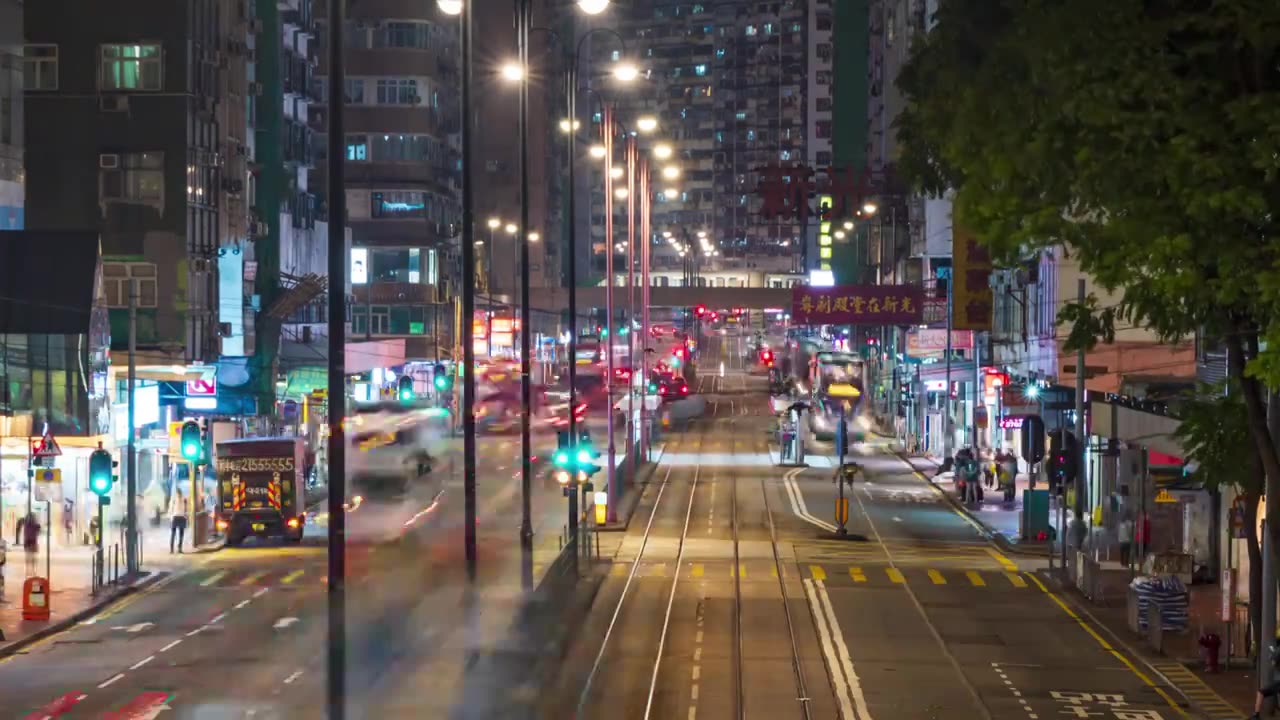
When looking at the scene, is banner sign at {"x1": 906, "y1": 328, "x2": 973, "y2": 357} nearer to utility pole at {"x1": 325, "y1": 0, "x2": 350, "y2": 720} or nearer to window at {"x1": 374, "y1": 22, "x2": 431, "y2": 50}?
window at {"x1": 374, "y1": 22, "x2": 431, "y2": 50}

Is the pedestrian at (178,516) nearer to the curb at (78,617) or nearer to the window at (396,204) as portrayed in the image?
the curb at (78,617)

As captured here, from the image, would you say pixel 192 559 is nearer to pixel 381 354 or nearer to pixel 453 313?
pixel 381 354

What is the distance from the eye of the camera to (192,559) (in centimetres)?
4866

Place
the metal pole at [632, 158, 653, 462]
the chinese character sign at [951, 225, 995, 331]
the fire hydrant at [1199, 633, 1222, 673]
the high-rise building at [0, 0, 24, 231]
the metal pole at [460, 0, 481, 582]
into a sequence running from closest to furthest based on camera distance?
A: the fire hydrant at [1199, 633, 1222, 673] → the metal pole at [460, 0, 481, 582] → the high-rise building at [0, 0, 24, 231] → the chinese character sign at [951, 225, 995, 331] → the metal pole at [632, 158, 653, 462]

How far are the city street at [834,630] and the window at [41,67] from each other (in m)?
24.3

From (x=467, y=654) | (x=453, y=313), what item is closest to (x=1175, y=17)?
(x=467, y=654)

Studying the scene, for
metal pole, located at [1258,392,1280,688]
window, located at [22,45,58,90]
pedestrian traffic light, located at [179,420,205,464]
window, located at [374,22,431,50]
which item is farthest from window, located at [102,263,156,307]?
window, located at [374,22,431,50]

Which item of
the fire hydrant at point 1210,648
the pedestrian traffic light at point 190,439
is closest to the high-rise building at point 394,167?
the pedestrian traffic light at point 190,439

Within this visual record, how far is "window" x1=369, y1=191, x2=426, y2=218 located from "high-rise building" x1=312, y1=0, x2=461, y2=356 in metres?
0.06

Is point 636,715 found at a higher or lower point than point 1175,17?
lower

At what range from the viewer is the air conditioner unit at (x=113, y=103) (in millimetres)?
59781

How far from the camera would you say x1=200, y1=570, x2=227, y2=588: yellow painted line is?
43094 millimetres

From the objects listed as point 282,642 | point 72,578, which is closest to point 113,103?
point 72,578

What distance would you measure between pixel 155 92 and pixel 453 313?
52.0 m
